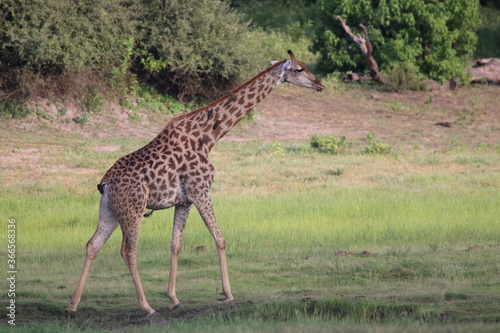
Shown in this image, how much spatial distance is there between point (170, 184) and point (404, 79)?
19316 millimetres

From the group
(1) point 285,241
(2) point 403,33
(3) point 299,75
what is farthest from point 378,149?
(3) point 299,75

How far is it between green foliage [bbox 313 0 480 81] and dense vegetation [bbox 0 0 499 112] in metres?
0.03

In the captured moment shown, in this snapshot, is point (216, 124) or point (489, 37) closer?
point (216, 124)

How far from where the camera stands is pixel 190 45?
2278 centimetres

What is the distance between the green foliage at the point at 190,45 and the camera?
22453mm

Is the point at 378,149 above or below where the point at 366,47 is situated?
above

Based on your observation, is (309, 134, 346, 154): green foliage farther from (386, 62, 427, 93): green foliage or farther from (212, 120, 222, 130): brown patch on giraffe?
(212, 120, 222, 130): brown patch on giraffe

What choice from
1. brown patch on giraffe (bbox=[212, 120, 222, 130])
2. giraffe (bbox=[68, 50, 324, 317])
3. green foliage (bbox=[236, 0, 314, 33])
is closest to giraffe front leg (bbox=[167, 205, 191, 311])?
giraffe (bbox=[68, 50, 324, 317])

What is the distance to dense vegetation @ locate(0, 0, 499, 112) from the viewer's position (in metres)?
19.9

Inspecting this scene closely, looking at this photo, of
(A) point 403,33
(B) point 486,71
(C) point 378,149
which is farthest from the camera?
(B) point 486,71

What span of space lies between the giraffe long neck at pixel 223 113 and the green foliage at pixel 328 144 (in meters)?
10.5

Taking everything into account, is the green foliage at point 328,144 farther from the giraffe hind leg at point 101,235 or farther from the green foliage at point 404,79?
the giraffe hind leg at point 101,235

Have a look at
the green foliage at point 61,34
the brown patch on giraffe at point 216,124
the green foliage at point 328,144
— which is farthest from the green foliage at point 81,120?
the brown patch on giraffe at point 216,124

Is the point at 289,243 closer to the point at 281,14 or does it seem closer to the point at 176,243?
the point at 176,243
